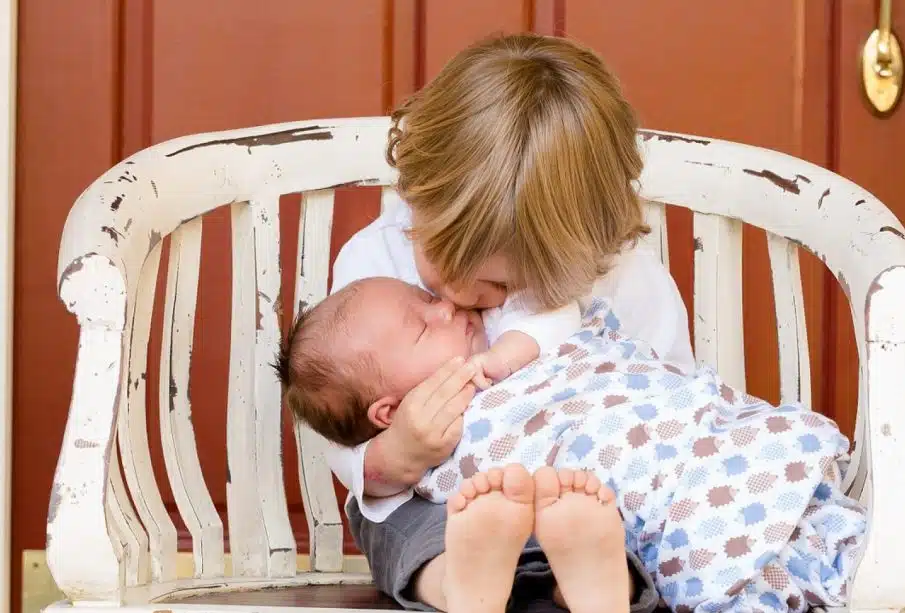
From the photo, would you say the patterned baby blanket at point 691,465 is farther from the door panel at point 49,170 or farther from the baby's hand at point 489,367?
the door panel at point 49,170

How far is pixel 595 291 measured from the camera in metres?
1.26

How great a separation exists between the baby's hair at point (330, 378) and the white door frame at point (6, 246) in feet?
2.14

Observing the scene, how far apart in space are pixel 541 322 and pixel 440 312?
99 mm

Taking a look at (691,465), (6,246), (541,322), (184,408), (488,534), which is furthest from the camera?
(6,246)

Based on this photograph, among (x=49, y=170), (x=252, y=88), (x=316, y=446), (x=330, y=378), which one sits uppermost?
(x=252, y=88)

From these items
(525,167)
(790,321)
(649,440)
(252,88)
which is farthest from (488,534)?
(252,88)

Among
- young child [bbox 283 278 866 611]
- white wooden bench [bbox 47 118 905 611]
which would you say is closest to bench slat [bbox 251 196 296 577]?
white wooden bench [bbox 47 118 905 611]

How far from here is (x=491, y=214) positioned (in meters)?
1.01

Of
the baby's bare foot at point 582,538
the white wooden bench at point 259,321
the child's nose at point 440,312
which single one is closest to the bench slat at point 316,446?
the white wooden bench at point 259,321

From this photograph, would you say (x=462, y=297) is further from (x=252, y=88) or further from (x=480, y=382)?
(x=252, y=88)

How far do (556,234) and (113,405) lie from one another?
1.29ft

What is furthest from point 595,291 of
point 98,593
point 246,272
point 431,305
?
point 98,593

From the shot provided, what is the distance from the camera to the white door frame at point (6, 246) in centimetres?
162

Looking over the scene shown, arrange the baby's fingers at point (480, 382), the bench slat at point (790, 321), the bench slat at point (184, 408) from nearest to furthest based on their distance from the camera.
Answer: the baby's fingers at point (480, 382) → the bench slat at point (184, 408) → the bench slat at point (790, 321)
